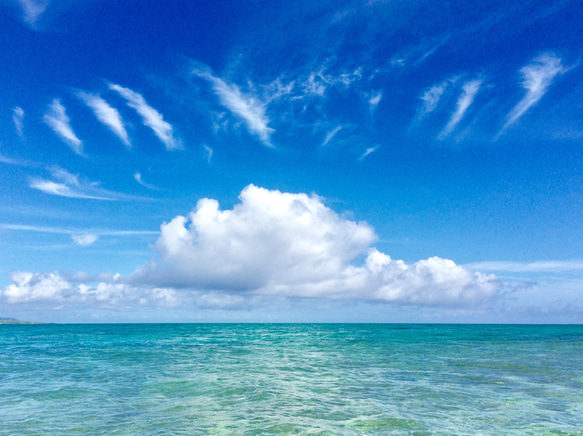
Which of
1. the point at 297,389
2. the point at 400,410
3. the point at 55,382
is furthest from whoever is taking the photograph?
the point at 55,382

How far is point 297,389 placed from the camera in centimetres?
1845

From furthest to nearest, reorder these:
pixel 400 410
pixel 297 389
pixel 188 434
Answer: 1. pixel 297 389
2. pixel 400 410
3. pixel 188 434

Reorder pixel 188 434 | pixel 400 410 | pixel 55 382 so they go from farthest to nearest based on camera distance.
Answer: pixel 55 382, pixel 400 410, pixel 188 434

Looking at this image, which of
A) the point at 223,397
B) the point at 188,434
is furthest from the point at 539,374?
the point at 188,434

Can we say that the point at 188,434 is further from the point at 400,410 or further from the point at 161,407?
the point at 400,410

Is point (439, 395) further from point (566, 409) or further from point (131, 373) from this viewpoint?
point (131, 373)

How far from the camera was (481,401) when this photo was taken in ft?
51.6

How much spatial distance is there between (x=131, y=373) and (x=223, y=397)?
9.94 meters

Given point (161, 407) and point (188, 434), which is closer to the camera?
point (188, 434)

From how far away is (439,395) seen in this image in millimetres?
16703

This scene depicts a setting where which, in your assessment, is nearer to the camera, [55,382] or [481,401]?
[481,401]

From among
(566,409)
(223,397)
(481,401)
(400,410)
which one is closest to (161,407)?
(223,397)

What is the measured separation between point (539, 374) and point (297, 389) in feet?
50.4

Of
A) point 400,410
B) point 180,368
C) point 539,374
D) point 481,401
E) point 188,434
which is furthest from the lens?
point 180,368
